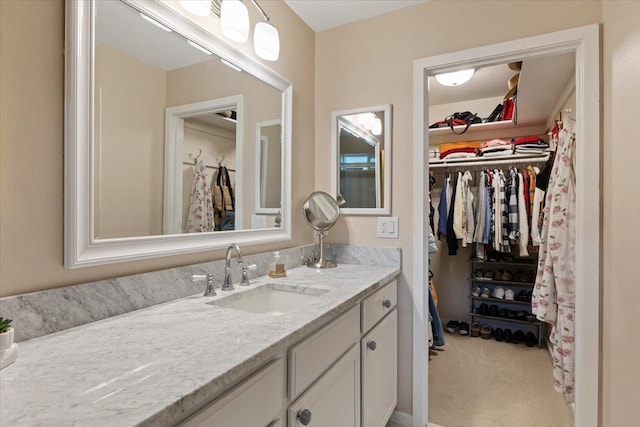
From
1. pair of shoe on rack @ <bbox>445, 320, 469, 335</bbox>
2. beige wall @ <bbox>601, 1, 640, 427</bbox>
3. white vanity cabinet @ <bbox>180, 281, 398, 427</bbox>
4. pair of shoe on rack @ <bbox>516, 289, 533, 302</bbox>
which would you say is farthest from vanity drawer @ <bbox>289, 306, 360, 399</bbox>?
pair of shoe on rack @ <bbox>516, 289, 533, 302</bbox>

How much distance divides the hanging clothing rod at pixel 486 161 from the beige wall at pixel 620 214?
170cm

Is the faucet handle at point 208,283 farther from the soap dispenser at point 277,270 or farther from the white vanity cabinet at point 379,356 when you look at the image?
the white vanity cabinet at point 379,356

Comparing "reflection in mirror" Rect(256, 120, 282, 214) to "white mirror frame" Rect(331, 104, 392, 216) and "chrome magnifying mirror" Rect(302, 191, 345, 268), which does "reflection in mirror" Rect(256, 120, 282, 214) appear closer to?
"chrome magnifying mirror" Rect(302, 191, 345, 268)

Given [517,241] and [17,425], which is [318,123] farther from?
[517,241]

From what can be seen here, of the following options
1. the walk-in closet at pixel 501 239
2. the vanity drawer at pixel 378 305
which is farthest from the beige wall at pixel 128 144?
the walk-in closet at pixel 501 239

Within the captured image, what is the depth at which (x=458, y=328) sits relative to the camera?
329 centimetres

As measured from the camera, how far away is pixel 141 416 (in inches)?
19.5

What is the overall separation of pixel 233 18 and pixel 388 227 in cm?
130

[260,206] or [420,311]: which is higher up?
[260,206]

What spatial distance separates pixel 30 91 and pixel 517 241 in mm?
3371

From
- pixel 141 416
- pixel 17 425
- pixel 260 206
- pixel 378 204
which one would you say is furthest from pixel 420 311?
pixel 17 425

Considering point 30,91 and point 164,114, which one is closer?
point 30,91

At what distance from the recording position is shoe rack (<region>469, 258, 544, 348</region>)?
123 inches

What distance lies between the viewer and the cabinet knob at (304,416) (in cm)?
92
